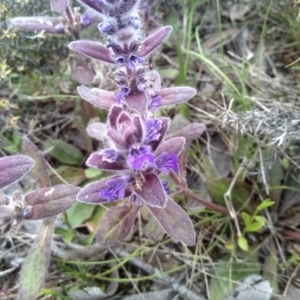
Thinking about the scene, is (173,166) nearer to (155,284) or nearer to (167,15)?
(155,284)

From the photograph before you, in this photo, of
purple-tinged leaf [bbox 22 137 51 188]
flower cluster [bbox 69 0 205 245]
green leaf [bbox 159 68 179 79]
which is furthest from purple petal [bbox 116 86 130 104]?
green leaf [bbox 159 68 179 79]

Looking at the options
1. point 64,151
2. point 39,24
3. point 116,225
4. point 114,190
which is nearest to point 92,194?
point 114,190

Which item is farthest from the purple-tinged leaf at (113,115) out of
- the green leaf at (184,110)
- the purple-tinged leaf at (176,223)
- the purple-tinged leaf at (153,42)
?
the green leaf at (184,110)

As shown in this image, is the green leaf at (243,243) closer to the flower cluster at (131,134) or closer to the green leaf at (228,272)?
the green leaf at (228,272)

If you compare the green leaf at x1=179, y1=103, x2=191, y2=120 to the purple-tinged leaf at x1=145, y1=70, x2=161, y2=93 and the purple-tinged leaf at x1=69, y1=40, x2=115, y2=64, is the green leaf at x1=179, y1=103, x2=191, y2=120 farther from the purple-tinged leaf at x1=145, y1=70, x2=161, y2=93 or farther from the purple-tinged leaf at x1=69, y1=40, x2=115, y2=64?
the purple-tinged leaf at x1=69, y1=40, x2=115, y2=64

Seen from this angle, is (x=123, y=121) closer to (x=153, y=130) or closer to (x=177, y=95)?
(x=153, y=130)
